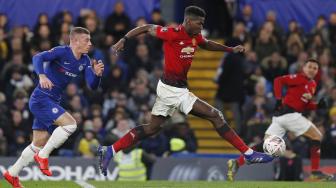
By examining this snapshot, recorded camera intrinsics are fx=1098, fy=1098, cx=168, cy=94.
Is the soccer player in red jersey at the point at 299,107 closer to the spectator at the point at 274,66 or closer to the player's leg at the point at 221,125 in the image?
the player's leg at the point at 221,125

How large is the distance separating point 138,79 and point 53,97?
8345mm

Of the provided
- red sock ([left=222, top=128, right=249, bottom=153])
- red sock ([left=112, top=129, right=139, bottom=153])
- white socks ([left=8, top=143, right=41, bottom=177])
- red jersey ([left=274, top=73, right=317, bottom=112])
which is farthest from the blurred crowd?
white socks ([left=8, top=143, right=41, bottom=177])

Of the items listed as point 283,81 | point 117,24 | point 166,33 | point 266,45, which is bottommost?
point 283,81

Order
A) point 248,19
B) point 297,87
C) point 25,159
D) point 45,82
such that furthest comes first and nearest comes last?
point 248,19 → point 297,87 → point 25,159 → point 45,82

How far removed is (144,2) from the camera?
26.2 metres

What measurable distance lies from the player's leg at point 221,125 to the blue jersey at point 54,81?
1540mm

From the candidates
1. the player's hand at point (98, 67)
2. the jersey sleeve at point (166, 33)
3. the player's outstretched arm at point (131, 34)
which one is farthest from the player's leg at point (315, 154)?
the player's hand at point (98, 67)

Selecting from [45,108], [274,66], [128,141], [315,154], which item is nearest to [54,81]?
[45,108]

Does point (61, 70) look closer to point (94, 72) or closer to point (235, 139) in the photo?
point (94, 72)

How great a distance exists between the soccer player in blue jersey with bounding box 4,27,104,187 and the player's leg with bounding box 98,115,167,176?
34.8 inches

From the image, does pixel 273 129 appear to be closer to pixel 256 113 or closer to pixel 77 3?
pixel 256 113

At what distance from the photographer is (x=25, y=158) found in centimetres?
1524

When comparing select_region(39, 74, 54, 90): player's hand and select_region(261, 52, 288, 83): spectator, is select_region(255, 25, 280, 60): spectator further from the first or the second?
select_region(39, 74, 54, 90): player's hand

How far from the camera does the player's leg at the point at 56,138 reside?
1498 centimetres
